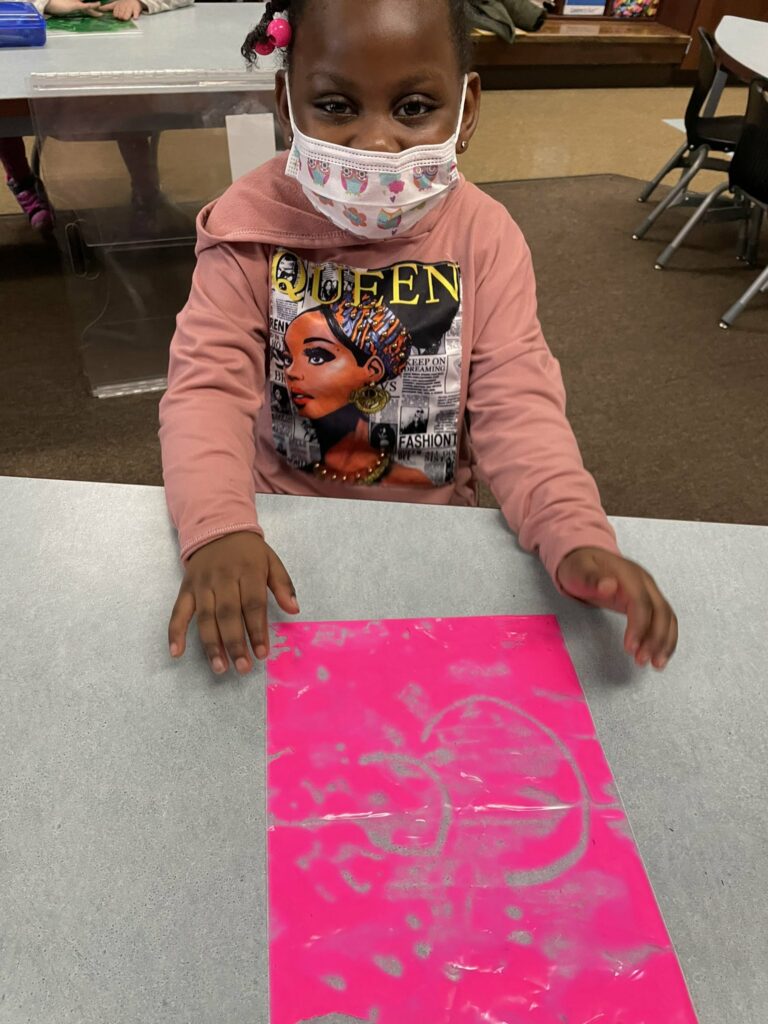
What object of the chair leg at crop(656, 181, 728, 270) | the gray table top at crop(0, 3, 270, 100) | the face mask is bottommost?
the chair leg at crop(656, 181, 728, 270)

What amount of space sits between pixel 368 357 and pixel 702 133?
2.33 metres

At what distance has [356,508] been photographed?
2.20 ft

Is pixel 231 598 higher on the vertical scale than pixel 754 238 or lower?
higher

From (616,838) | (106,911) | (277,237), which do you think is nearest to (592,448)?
(277,237)

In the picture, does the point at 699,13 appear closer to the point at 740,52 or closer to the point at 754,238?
the point at 740,52

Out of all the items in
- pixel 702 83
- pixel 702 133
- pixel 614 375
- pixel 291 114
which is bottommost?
pixel 614 375

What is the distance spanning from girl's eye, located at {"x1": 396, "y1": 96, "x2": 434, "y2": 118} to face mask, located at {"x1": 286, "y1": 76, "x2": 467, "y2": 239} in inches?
1.0

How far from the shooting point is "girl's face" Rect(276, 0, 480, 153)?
63 cm

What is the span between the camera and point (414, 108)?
682 millimetres

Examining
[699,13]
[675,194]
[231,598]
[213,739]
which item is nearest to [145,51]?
[231,598]

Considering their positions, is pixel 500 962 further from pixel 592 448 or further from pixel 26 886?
pixel 592 448

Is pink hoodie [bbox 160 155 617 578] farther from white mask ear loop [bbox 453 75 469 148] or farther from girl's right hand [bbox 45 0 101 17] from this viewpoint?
girl's right hand [bbox 45 0 101 17]

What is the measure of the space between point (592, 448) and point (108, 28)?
1453 millimetres

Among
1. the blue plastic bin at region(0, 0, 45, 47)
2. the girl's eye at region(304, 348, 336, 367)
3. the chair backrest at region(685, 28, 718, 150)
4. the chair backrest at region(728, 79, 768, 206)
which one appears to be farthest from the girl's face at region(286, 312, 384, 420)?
the chair backrest at region(685, 28, 718, 150)
